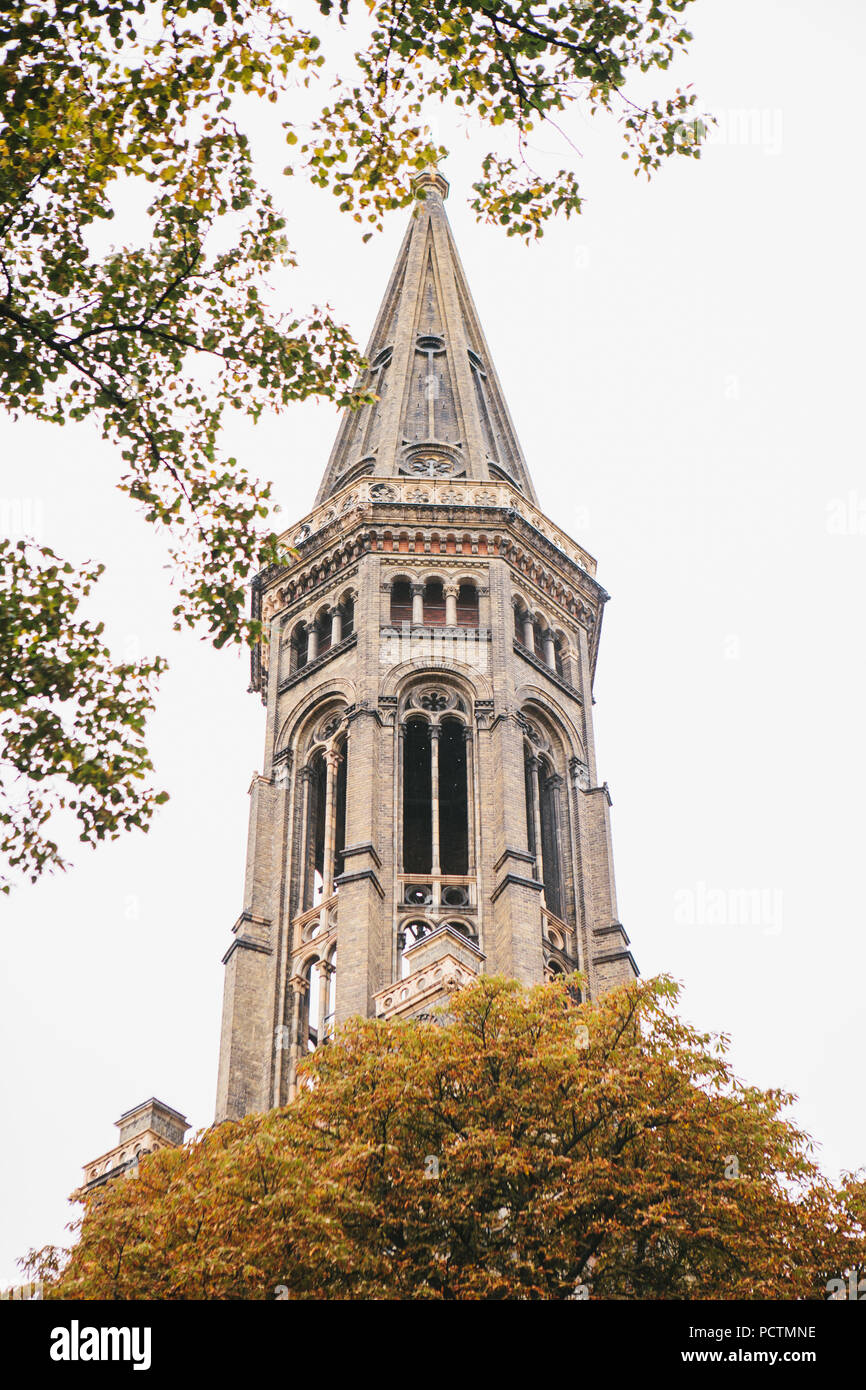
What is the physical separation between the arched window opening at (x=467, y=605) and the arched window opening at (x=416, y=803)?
4.07m

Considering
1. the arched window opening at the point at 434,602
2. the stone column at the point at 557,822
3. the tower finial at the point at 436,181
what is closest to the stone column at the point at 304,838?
the arched window opening at the point at 434,602

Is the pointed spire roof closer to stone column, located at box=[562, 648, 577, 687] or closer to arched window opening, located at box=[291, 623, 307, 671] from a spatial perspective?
arched window opening, located at box=[291, 623, 307, 671]

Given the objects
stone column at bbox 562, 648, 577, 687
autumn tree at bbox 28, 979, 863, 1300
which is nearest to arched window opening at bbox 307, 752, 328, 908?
stone column at bbox 562, 648, 577, 687

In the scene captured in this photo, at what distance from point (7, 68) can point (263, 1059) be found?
28.4 m

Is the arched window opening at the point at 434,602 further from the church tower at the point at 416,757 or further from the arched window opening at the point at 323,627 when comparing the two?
the arched window opening at the point at 323,627

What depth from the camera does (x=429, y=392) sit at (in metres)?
57.7

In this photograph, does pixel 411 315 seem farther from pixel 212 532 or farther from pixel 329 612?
pixel 212 532

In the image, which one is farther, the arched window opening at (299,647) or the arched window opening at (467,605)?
the arched window opening at (299,647)

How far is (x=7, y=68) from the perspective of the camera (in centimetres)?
1470

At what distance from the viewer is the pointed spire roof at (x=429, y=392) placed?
178 feet

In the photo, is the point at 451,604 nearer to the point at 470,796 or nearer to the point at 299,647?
the point at 299,647

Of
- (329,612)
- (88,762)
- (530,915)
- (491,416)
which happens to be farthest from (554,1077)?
(491,416)

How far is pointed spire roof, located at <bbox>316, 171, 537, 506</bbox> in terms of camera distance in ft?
178
